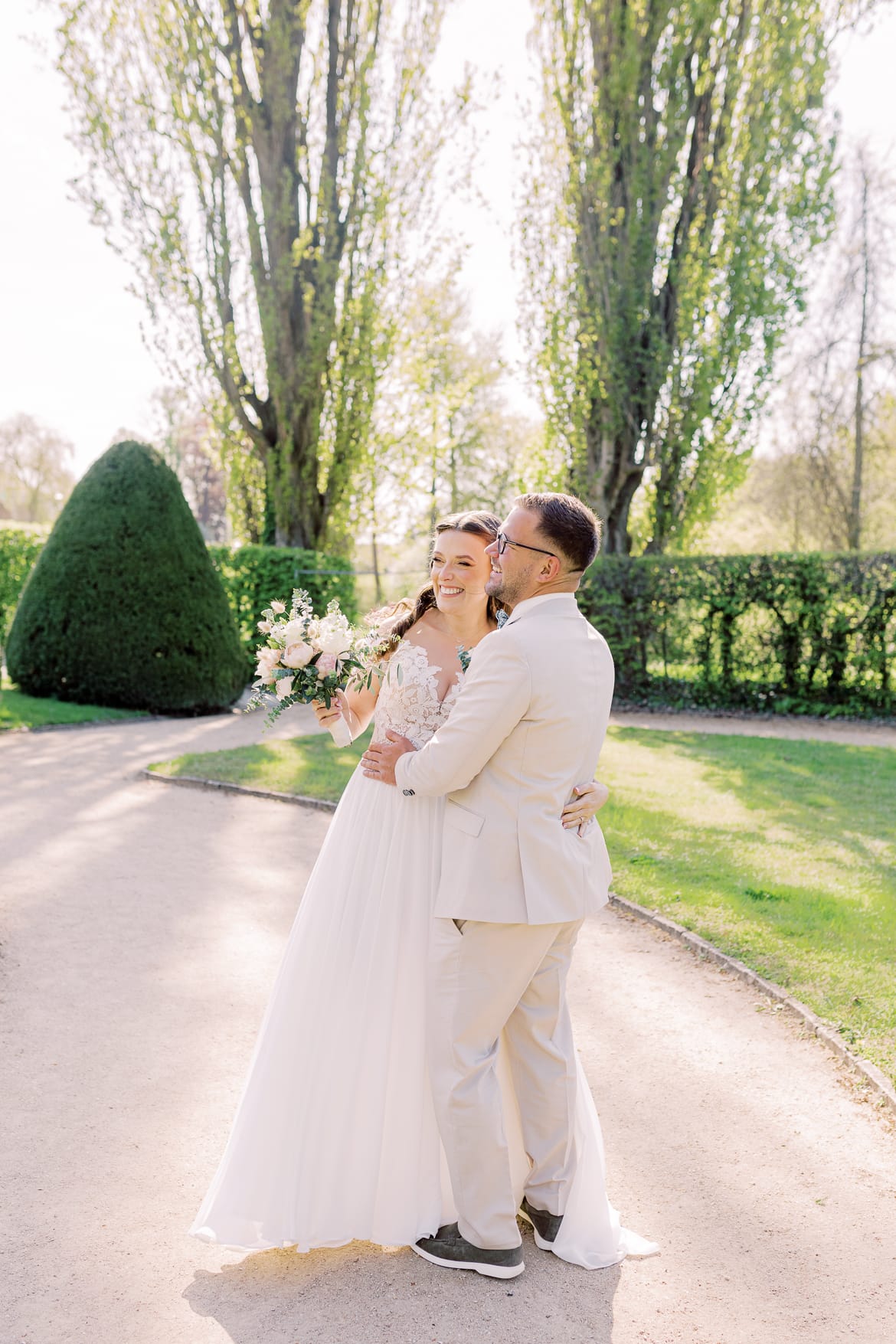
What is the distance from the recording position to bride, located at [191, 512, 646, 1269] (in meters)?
2.75

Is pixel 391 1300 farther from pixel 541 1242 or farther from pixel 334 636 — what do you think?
pixel 334 636

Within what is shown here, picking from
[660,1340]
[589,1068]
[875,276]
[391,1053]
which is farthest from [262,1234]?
[875,276]

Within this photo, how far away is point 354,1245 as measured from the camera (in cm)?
286

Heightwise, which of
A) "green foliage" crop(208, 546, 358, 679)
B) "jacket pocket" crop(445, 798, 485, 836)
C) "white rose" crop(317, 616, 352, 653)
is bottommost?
"jacket pocket" crop(445, 798, 485, 836)

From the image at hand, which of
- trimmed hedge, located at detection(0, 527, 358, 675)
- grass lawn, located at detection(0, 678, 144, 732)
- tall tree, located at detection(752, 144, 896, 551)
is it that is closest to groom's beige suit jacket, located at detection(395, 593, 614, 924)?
grass lawn, located at detection(0, 678, 144, 732)

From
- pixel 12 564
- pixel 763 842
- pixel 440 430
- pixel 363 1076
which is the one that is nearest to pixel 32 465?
pixel 440 430

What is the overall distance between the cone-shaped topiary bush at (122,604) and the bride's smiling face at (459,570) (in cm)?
964

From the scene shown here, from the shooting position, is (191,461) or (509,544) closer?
(509,544)

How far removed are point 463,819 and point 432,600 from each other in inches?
36.2

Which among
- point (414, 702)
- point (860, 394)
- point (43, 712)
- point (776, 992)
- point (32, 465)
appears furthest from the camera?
point (32, 465)

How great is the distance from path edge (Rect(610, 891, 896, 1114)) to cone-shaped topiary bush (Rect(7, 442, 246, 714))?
7.71m

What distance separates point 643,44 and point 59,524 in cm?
1095

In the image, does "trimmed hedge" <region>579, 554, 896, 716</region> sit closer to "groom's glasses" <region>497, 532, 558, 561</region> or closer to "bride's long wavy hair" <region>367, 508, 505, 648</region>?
"bride's long wavy hair" <region>367, 508, 505, 648</region>

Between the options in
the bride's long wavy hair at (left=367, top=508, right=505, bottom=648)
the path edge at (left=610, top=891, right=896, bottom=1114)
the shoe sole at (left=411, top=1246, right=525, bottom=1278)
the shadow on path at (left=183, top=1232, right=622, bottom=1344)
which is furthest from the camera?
the path edge at (left=610, top=891, right=896, bottom=1114)
